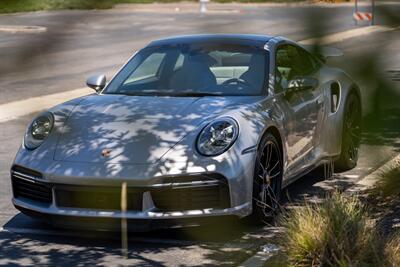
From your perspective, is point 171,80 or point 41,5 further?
point 171,80

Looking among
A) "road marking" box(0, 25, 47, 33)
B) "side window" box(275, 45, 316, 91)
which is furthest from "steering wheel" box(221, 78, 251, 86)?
"road marking" box(0, 25, 47, 33)

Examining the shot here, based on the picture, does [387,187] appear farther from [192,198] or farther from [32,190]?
[32,190]

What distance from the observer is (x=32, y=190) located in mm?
5535

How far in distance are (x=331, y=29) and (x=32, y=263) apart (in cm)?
383

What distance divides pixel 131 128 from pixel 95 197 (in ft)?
1.59

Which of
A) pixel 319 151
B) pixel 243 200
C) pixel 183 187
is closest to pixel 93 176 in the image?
pixel 183 187

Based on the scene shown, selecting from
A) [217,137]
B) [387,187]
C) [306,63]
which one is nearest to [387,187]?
[387,187]

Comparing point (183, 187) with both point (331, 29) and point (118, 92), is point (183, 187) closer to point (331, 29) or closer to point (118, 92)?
point (118, 92)

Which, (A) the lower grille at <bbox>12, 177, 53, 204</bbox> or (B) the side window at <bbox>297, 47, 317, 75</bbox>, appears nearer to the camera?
(B) the side window at <bbox>297, 47, 317, 75</bbox>

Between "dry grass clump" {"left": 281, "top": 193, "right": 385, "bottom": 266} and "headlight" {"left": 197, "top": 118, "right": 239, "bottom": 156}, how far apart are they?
0.79 meters

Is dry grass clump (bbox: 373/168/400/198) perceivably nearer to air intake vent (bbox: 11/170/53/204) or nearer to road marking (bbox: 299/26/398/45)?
air intake vent (bbox: 11/170/53/204)

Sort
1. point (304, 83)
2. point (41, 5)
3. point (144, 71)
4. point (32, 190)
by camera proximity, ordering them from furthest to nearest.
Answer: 1. point (144, 71)
2. point (32, 190)
3. point (304, 83)
4. point (41, 5)

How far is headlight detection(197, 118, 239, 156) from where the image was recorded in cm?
534

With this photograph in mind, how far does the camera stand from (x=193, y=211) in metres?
5.26
